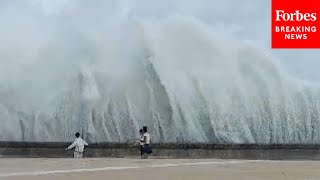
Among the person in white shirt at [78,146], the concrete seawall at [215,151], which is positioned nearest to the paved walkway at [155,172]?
the person in white shirt at [78,146]

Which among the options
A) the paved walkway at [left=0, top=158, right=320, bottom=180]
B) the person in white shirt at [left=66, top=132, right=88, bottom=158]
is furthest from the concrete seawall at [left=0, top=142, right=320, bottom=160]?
the paved walkway at [left=0, top=158, right=320, bottom=180]

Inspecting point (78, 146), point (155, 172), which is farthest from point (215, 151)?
point (155, 172)

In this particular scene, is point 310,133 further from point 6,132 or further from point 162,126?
point 6,132

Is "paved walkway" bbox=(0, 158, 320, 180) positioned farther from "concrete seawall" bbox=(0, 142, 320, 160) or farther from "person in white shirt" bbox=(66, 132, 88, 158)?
"concrete seawall" bbox=(0, 142, 320, 160)

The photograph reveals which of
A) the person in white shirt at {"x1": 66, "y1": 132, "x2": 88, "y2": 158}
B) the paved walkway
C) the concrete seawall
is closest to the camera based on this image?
the paved walkway

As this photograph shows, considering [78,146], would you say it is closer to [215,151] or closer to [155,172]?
[215,151]

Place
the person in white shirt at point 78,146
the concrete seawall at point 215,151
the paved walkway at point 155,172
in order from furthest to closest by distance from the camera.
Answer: the concrete seawall at point 215,151, the person in white shirt at point 78,146, the paved walkway at point 155,172

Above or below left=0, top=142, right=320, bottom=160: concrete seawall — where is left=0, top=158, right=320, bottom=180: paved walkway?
below

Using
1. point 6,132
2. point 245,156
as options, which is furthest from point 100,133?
point 245,156

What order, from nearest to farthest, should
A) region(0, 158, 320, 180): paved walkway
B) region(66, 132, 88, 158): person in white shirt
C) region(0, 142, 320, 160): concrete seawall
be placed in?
1. region(0, 158, 320, 180): paved walkway
2. region(66, 132, 88, 158): person in white shirt
3. region(0, 142, 320, 160): concrete seawall

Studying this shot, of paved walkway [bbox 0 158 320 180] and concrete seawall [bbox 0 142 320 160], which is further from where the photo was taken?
concrete seawall [bbox 0 142 320 160]

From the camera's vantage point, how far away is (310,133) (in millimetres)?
24031

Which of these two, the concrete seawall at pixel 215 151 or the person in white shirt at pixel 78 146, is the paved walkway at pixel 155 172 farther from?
the concrete seawall at pixel 215 151

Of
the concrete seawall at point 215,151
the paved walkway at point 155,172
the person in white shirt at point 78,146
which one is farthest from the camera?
the concrete seawall at point 215,151
